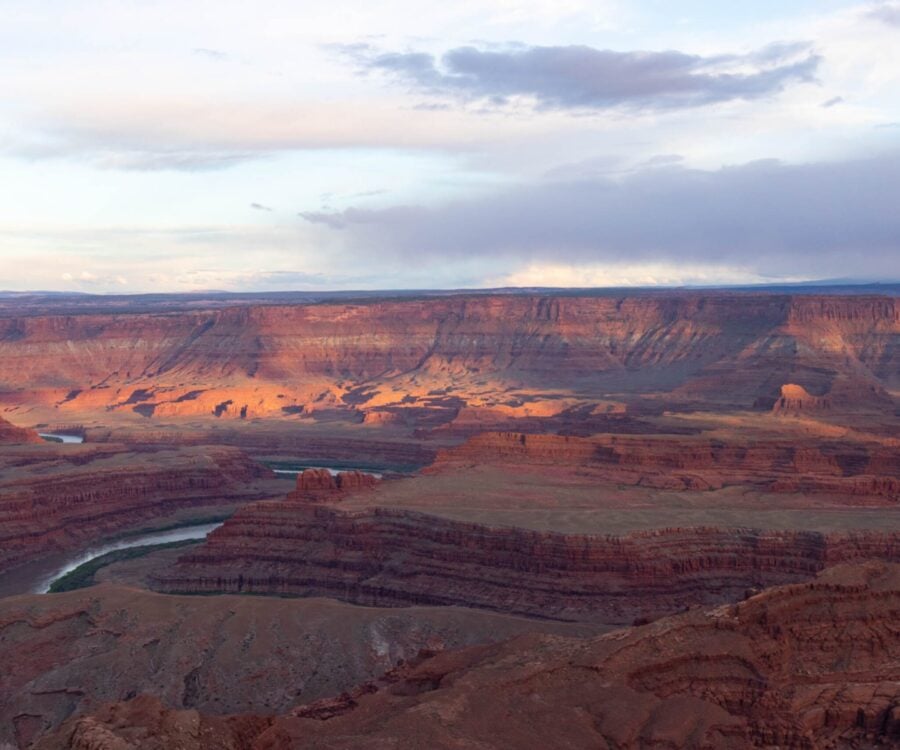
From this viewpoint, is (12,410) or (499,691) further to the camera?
(12,410)

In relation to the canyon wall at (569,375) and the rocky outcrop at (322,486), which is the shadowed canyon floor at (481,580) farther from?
the canyon wall at (569,375)

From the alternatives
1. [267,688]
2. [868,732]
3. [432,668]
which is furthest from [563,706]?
[267,688]

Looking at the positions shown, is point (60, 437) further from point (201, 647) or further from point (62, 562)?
point (201, 647)

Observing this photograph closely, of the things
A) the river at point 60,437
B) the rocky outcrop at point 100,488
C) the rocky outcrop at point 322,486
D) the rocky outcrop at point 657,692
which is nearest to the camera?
the rocky outcrop at point 657,692

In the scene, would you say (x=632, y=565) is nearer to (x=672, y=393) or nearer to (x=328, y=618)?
(x=328, y=618)

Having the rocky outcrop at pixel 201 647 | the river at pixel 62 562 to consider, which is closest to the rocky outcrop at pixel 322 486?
the river at pixel 62 562

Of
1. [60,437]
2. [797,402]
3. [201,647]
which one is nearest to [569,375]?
[797,402]
